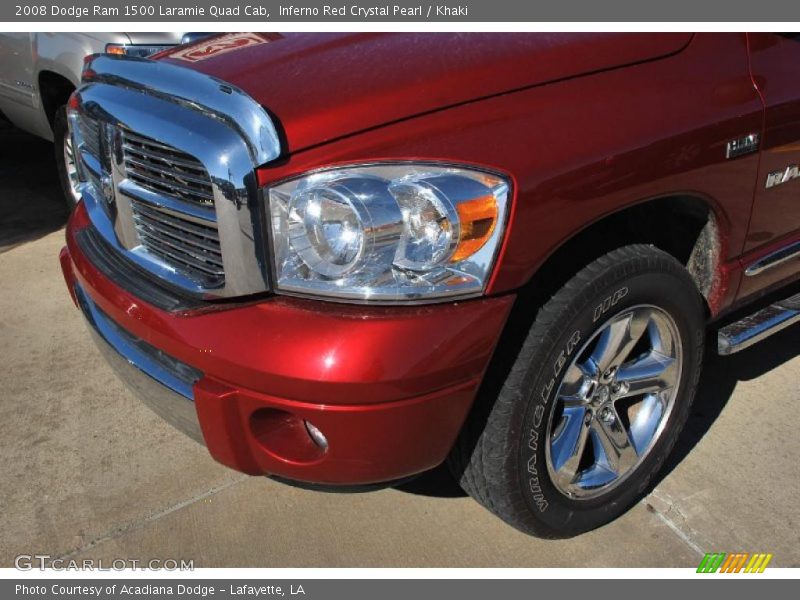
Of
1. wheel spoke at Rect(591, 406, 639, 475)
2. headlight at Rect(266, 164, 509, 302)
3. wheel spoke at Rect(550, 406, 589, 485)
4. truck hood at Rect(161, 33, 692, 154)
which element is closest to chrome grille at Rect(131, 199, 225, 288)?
headlight at Rect(266, 164, 509, 302)

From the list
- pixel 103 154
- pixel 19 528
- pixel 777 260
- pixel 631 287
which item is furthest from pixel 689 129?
pixel 19 528

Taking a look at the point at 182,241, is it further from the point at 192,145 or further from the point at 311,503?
the point at 311,503

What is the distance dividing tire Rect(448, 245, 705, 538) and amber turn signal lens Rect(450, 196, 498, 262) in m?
0.33

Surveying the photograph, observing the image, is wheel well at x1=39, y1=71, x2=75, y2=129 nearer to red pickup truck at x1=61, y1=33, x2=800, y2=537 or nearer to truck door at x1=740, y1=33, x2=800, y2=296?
red pickup truck at x1=61, y1=33, x2=800, y2=537

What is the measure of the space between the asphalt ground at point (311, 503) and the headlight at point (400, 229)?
1.03m

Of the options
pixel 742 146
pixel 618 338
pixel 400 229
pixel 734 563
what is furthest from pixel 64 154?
pixel 734 563

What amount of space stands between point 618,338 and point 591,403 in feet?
0.72

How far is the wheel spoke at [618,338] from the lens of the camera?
2359 mm

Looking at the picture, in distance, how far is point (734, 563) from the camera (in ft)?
8.13

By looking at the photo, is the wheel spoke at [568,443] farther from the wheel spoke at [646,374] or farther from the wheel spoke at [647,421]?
the wheel spoke at [647,421]

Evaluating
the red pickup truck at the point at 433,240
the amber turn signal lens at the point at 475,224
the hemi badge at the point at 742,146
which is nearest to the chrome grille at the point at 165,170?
the red pickup truck at the point at 433,240

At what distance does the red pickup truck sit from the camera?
1876 mm

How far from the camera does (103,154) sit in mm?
2354
